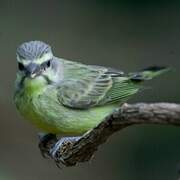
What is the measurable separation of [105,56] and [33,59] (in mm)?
4744

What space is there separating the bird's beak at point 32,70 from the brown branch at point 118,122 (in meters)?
0.55

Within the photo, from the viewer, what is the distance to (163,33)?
35.4 ft

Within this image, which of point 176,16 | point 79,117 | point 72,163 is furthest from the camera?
point 176,16

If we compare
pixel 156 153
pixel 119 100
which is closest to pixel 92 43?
pixel 156 153

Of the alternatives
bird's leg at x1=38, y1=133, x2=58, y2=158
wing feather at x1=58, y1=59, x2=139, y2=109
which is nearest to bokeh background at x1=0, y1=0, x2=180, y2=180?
Answer: wing feather at x1=58, y1=59, x2=139, y2=109

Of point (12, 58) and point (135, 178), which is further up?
point (12, 58)

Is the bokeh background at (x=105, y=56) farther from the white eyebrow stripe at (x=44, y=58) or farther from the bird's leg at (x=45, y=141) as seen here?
the white eyebrow stripe at (x=44, y=58)

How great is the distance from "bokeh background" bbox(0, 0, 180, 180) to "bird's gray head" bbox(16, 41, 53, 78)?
3.00 m

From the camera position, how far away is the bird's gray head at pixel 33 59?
6.07 meters

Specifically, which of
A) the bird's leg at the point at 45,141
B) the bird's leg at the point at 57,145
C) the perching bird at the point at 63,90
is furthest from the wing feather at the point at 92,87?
the bird's leg at the point at 57,145

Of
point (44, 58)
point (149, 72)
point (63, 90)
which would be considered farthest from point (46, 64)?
point (149, 72)

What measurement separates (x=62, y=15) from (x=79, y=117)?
5.09 meters

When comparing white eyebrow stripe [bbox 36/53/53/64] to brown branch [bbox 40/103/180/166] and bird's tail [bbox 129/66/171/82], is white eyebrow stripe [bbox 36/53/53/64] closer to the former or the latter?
brown branch [bbox 40/103/180/166]

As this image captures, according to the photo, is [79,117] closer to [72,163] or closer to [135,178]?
[72,163]
